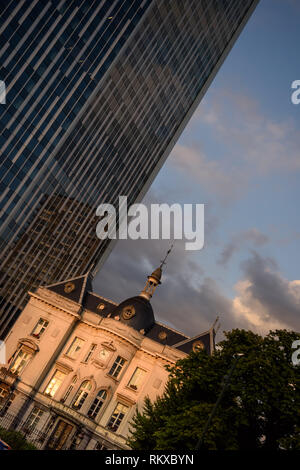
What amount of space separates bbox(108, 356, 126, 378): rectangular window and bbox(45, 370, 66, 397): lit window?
5806mm

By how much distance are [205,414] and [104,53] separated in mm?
71395

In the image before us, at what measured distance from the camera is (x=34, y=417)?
44.1m

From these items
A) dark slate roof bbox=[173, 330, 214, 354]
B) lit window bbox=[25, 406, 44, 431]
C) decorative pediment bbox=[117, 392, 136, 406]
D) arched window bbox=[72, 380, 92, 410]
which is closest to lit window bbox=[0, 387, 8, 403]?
lit window bbox=[25, 406, 44, 431]

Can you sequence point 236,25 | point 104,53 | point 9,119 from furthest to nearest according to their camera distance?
point 236,25 < point 104,53 < point 9,119

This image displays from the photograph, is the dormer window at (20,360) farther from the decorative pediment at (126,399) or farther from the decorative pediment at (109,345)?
the decorative pediment at (126,399)

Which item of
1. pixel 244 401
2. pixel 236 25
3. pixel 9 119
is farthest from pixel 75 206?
pixel 244 401

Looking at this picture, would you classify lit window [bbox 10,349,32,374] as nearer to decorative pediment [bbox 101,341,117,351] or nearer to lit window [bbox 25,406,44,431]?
lit window [bbox 25,406,44,431]

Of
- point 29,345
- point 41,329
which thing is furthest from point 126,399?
point 41,329

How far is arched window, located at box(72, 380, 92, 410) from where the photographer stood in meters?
44.4

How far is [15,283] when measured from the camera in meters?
84.3

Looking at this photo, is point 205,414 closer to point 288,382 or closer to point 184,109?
point 288,382

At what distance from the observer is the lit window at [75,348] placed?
159 ft

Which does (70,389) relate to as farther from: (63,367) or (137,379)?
(137,379)

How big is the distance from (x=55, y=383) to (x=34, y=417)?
4.17 m
